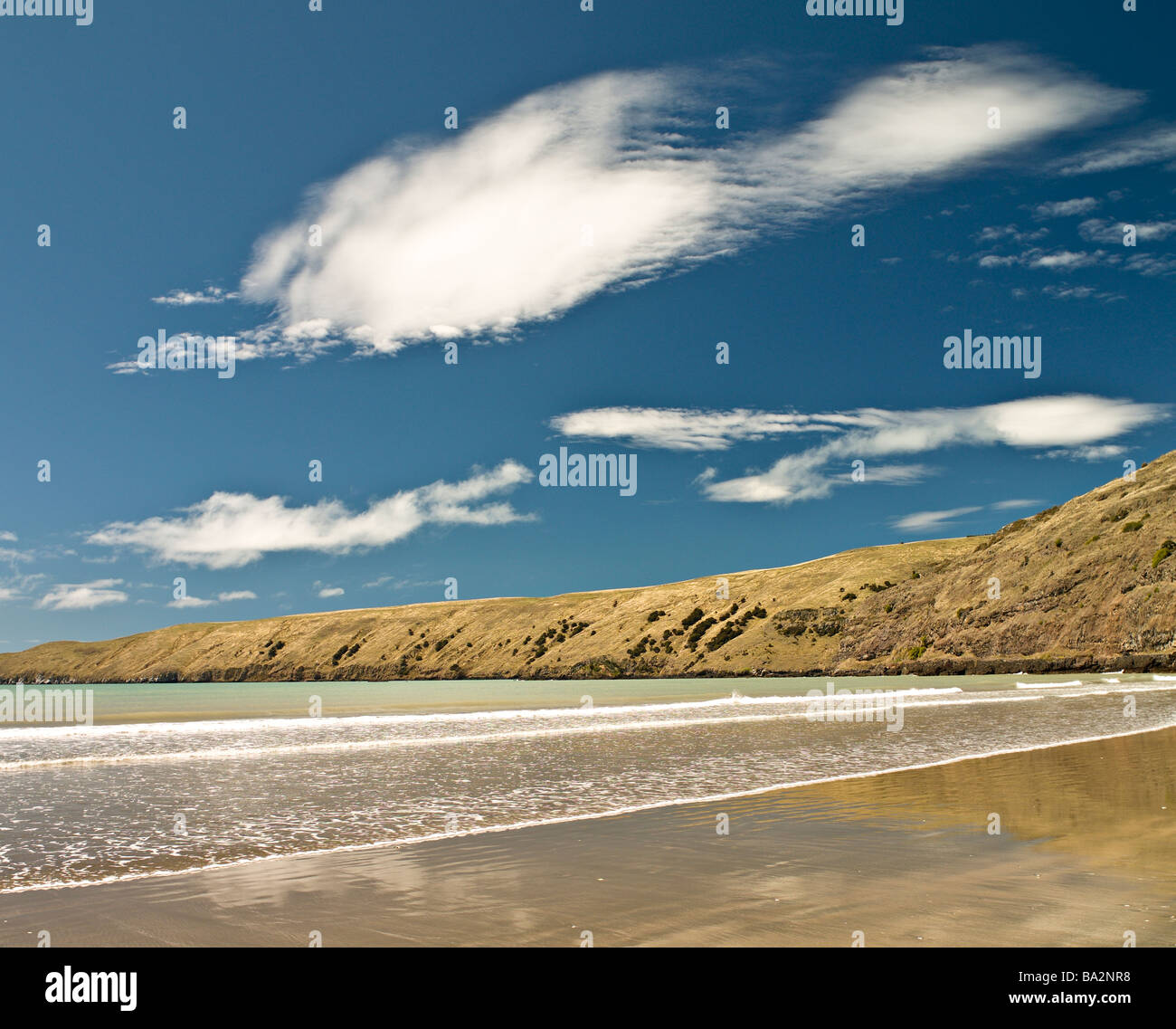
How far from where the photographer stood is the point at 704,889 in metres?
9.23

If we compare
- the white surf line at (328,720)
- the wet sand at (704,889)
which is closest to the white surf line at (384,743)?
the white surf line at (328,720)

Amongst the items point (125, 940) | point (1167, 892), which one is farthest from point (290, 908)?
point (1167, 892)

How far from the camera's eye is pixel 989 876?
952cm

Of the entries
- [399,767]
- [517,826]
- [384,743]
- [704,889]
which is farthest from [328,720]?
[704,889]

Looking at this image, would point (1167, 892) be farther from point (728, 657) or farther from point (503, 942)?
point (728, 657)

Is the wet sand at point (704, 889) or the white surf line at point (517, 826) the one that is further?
the white surf line at point (517, 826)

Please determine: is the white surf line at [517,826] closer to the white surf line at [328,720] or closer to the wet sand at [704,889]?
the wet sand at [704,889]

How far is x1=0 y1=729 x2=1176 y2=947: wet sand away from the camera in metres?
7.76

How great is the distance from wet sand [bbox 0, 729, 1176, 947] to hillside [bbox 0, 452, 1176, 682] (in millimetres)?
81445

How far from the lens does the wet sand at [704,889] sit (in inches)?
306

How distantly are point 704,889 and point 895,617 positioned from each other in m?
118

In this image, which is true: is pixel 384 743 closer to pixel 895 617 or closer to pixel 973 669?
pixel 973 669

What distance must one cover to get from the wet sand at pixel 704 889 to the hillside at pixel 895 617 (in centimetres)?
8145
